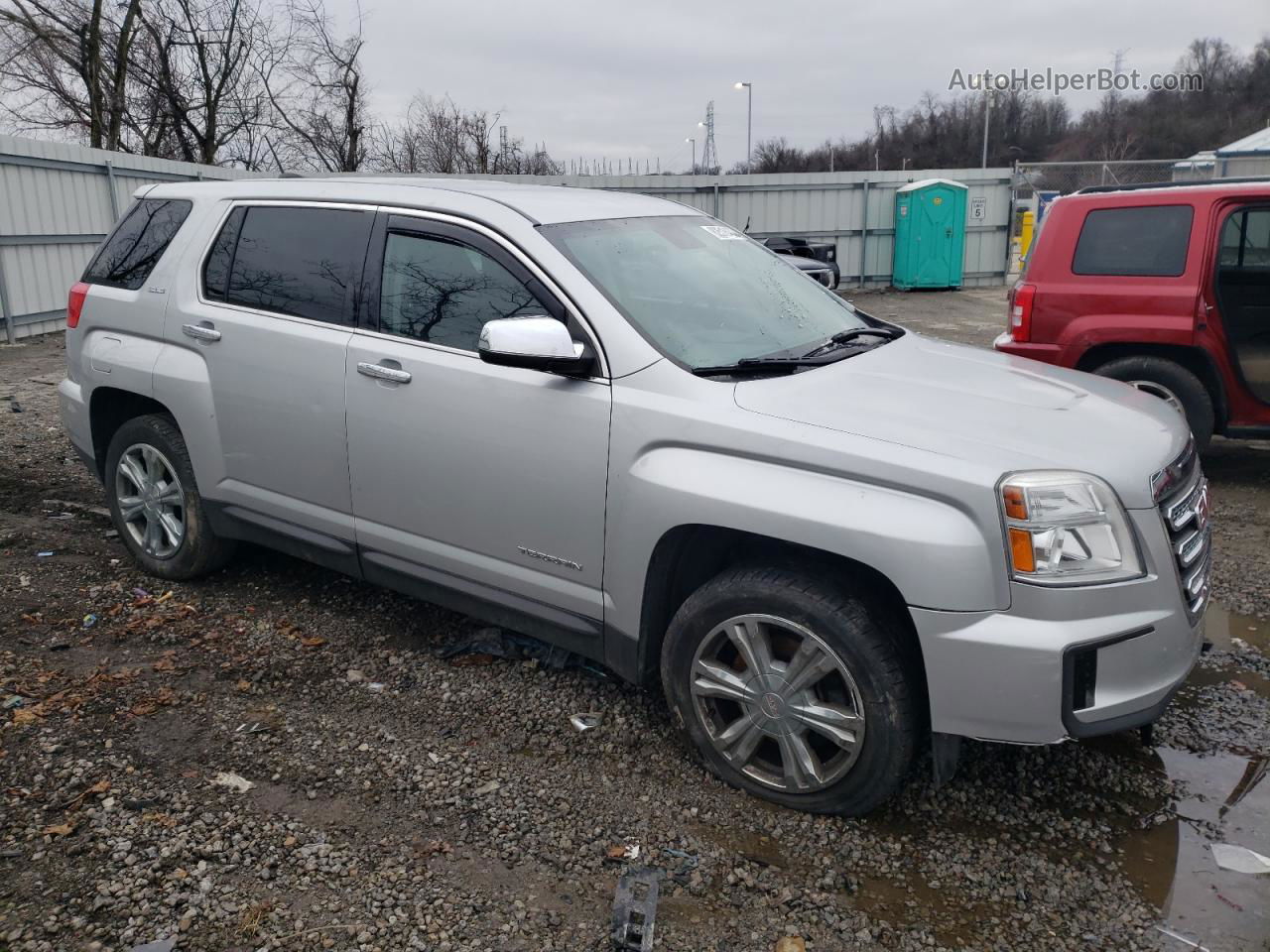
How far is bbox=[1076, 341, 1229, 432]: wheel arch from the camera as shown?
20.8ft

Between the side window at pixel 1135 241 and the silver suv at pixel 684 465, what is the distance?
318cm

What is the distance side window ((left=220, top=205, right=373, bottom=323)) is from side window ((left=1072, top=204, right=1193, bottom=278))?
16.1 feet

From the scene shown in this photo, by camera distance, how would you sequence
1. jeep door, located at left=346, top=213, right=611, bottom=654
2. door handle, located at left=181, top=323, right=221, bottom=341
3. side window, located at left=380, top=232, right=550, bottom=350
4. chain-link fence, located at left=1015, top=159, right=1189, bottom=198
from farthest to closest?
chain-link fence, located at left=1015, top=159, right=1189, bottom=198 → door handle, located at left=181, top=323, right=221, bottom=341 → side window, located at left=380, top=232, right=550, bottom=350 → jeep door, located at left=346, top=213, right=611, bottom=654

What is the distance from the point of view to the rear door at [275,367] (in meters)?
3.97

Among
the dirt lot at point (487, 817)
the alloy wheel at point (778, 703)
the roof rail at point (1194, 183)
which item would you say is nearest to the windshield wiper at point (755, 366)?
the alloy wheel at point (778, 703)

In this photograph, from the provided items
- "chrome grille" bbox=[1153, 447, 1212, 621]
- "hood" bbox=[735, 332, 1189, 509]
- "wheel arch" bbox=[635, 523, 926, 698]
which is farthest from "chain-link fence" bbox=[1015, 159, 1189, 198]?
"wheel arch" bbox=[635, 523, 926, 698]

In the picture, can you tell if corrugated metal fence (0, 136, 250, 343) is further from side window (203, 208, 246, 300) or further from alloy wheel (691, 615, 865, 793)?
alloy wheel (691, 615, 865, 793)

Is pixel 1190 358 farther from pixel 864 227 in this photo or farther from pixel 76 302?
pixel 864 227

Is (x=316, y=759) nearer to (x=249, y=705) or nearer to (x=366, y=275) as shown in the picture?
(x=249, y=705)

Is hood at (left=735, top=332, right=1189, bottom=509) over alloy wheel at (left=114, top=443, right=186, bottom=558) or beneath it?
over

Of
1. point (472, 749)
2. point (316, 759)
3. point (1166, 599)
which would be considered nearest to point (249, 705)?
point (316, 759)

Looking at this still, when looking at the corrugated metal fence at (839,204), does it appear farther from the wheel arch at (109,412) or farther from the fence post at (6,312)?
the wheel arch at (109,412)

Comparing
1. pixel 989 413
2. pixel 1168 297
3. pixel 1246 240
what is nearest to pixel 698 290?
pixel 989 413

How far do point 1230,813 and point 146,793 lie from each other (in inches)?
134
